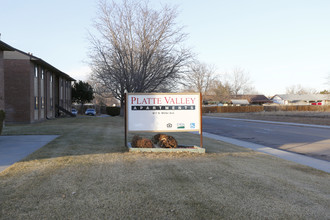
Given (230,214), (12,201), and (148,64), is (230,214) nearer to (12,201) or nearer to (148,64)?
(12,201)

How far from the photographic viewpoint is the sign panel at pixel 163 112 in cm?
1045

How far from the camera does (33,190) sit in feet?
17.1

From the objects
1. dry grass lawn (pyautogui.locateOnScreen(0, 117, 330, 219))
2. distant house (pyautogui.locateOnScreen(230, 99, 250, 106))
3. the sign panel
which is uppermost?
distant house (pyautogui.locateOnScreen(230, 99, 250, 106))

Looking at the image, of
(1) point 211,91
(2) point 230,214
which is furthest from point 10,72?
(1) point 211,91

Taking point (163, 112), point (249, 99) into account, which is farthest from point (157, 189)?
point (249, 99)

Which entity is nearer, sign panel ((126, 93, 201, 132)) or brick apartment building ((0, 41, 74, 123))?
sign panel ((126, 93, 201, 132))

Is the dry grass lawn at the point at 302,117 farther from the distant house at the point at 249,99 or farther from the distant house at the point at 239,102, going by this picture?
the distant house at the point at 249,99

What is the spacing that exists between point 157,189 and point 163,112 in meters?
5.27

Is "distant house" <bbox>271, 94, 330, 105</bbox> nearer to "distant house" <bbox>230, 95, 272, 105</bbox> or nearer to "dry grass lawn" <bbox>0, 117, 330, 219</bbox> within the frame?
"distant house" <bbox>230, 95, 272, 105</bbox>

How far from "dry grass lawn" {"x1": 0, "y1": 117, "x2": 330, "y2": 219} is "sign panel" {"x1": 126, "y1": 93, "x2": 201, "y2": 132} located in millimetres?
2081

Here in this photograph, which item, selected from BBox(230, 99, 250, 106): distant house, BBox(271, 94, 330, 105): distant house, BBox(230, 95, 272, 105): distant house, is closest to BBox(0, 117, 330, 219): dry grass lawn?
BBox(230, 99, 250, 106): distant house

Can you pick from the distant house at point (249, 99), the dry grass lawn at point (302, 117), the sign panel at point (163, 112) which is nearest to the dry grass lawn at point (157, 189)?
the sign panel at point (163, 112)

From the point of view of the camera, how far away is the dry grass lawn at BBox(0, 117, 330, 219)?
14.4 ft

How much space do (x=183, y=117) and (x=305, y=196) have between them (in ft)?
18.8
